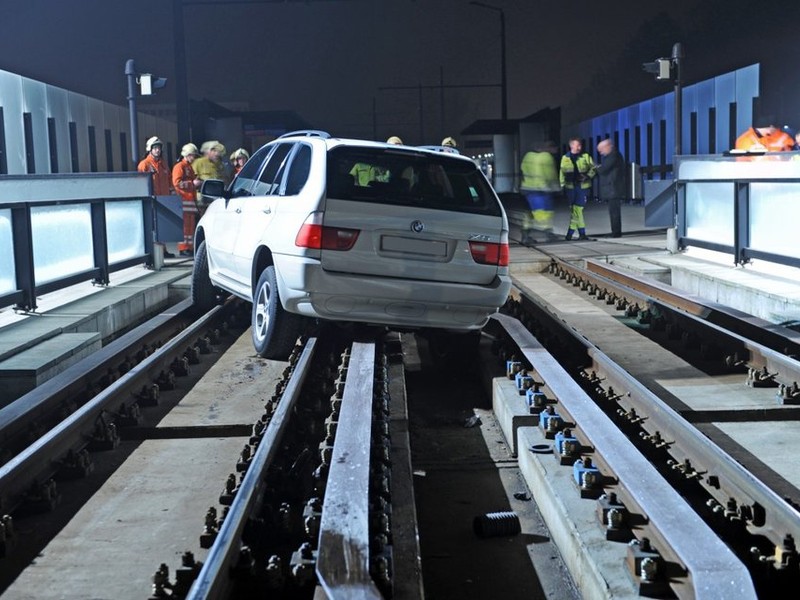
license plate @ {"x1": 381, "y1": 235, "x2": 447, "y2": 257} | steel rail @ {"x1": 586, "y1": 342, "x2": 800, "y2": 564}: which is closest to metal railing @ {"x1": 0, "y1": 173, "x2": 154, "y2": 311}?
license plate @ {"x1": 381, "y1": 235, "x2": 447, "y2": 257}

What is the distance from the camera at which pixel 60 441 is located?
594 cm

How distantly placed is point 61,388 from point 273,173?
2841mm

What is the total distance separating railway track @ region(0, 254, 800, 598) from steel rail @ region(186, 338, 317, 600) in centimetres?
1

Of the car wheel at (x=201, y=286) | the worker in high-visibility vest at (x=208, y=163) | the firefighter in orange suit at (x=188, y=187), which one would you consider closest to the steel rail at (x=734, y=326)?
the car wheel at (x=201, y=286)

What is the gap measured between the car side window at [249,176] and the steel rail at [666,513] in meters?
4.10

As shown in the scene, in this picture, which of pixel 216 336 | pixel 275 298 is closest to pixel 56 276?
pixel 216 336

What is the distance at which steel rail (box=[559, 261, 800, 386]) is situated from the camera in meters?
8.02

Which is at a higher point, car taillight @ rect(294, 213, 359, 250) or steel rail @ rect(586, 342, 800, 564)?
car taillight @ rect(294, 213, 359, 250)

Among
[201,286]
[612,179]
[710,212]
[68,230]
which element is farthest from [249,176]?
[612,179]

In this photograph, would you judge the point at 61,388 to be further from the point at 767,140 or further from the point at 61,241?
the point at 767,140

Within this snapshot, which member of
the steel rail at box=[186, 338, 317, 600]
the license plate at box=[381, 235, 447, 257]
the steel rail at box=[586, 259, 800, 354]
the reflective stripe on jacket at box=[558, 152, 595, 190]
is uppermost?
the reflective stripe on jacket at box=[558, 152, 595, 190]

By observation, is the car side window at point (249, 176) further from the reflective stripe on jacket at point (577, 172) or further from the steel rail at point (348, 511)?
the reflective stripe on jacket at point (577, 172)

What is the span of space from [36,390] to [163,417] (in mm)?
813

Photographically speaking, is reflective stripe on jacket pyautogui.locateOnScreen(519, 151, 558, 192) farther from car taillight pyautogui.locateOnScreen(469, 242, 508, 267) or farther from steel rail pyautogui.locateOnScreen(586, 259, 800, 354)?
car taillight pyautogui.locateOnScreen(469, 242, 508, 267)
